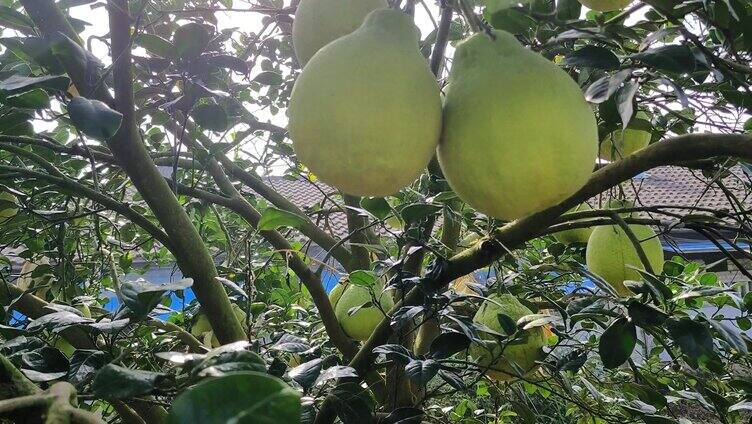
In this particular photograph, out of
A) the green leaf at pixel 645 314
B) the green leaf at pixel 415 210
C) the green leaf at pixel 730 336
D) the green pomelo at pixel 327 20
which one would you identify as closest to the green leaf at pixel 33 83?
the green pomelo at pixel 327 20

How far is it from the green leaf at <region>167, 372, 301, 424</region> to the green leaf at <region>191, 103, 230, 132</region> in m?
0.67

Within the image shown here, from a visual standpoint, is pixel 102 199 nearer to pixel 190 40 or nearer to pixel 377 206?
pixel 190 40

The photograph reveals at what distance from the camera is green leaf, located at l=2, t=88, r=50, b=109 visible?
0.79 m

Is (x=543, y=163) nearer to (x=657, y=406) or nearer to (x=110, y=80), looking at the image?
(x=110, y=80)

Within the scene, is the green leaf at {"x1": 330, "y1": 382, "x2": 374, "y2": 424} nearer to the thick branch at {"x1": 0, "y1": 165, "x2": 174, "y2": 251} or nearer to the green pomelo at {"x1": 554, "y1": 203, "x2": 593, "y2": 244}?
the thick branch at {"x1": 0, "y1": 165, "x2": 174, "y2": 251}

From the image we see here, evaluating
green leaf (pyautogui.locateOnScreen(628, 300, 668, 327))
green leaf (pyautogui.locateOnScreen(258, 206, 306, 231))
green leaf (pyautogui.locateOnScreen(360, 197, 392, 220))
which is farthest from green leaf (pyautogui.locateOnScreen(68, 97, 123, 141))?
green leaf (pyautogui.locateOnScreen(628, 300, 668, 327))

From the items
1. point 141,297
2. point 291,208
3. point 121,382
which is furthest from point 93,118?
point 291,208

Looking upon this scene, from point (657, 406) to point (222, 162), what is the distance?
135cm

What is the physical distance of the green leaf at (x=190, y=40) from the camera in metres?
0.85

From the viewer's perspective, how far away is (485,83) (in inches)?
24.5

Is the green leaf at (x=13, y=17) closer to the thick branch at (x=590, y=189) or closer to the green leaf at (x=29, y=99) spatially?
the green leaf at (x=29, y=99)

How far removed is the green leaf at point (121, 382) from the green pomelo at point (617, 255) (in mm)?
1068

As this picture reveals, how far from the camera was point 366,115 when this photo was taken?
0.57 metres

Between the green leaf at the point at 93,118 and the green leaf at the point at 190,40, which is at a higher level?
the green leaf at the point at 190,40
